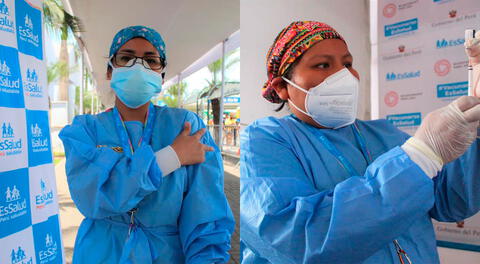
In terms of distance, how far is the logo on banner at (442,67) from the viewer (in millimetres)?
1711

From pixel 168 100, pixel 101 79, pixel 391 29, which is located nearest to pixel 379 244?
pixel 168 100

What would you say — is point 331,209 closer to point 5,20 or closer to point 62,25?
point 62,25

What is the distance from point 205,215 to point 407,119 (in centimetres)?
145

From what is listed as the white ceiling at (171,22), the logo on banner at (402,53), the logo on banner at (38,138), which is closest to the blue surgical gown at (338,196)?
the white ceiling at (171,22)

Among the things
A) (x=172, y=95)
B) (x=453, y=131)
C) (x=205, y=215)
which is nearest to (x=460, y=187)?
(x=453, y=131)

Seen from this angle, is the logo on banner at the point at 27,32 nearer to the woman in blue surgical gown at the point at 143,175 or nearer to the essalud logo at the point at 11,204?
the essalud logo at the point at 11,204

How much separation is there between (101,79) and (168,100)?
242 mm

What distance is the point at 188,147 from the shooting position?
90 centimetres

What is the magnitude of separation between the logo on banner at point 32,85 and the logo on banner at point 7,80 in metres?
0.12

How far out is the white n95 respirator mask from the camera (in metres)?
0.89

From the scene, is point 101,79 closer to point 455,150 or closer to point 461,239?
point 455,150

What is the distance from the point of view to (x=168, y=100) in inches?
46.4

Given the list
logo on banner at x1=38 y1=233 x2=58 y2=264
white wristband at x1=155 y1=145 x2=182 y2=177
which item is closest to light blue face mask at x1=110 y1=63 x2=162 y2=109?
white wristband at x1=155 y1=145 x2=182 y2=177

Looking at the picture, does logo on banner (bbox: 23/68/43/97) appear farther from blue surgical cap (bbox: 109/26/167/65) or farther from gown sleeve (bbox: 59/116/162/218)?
gown sleeve (bbox: 59/116/162/218)
